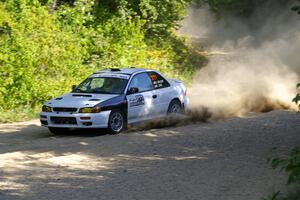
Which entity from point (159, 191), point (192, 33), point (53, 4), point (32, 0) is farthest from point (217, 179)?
point (192, 33)

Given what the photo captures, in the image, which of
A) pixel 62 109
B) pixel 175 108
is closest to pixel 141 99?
pixel 175 108

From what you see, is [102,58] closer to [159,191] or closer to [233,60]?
[233,60]

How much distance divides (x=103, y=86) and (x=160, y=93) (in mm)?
1509

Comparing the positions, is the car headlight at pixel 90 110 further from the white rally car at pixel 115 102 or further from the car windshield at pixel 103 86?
the car windshield at pixel 103 86

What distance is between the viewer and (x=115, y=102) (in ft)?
45.3

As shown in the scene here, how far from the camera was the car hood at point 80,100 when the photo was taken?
1358 centimetres

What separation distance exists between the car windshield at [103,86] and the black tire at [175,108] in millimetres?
1663

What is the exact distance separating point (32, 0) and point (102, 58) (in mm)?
3643

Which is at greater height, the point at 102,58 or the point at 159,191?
the point at 102,58

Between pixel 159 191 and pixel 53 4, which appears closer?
pixel 159 191

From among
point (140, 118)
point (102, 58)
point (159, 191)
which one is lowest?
point (159, 191)

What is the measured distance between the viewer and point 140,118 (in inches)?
575

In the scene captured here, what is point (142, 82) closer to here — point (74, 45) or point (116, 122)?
point (116, 122)

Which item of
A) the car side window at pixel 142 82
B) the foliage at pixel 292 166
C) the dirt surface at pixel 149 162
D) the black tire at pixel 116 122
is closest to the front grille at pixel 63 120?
the dirt surface at pixel 149 162
